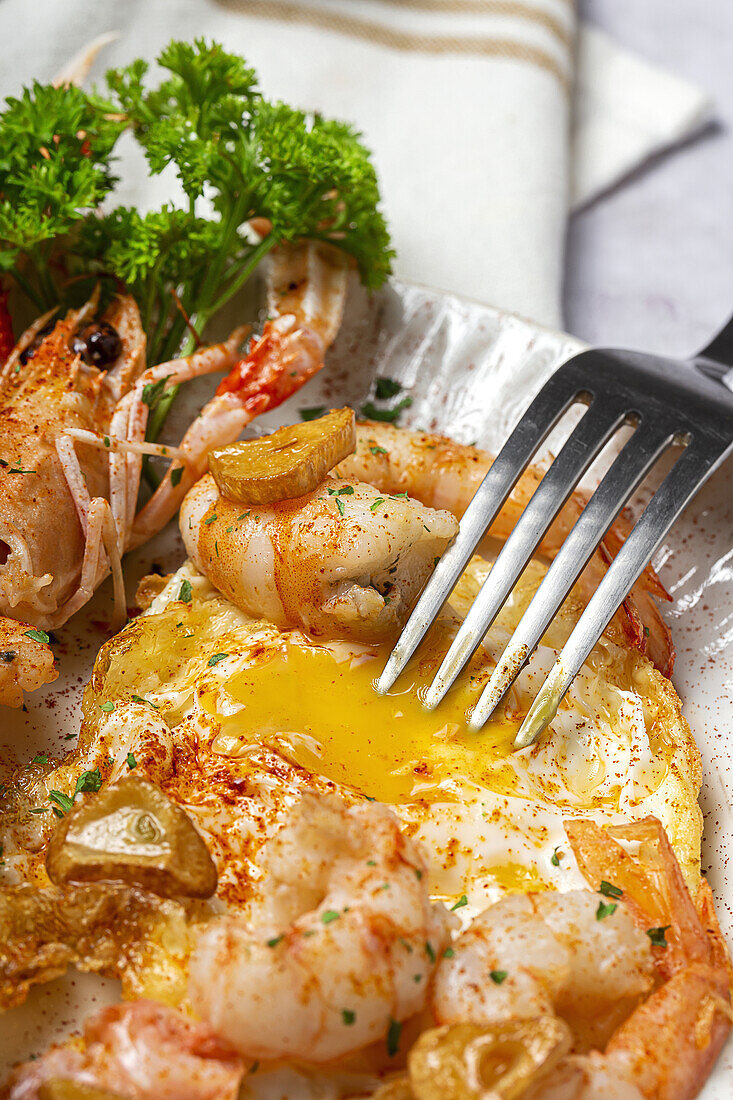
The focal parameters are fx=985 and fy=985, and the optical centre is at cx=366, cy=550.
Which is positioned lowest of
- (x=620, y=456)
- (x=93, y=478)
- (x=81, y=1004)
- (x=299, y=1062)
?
(x=81, y=1004)

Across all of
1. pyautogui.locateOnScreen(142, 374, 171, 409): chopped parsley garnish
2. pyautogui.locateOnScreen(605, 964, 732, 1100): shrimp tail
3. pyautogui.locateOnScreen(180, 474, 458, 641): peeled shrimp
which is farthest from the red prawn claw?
pyautogui.locateOnScreen(605, 964, 732, 1100): shrimp tail

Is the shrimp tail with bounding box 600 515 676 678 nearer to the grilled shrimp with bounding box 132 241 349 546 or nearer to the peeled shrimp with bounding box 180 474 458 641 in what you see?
the peeled shrimp with bounding box 180 474 458 641

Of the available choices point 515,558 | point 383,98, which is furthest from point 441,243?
point 515,558

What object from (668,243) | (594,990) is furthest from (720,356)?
(594,990)

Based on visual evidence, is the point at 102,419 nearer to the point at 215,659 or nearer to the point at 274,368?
the point at 274,368

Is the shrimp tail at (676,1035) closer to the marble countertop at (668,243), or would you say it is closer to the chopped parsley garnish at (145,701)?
Answer: the chopped parsley garnish at (145,701)

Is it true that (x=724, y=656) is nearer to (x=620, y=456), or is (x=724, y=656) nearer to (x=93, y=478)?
(x=620, y=456)
